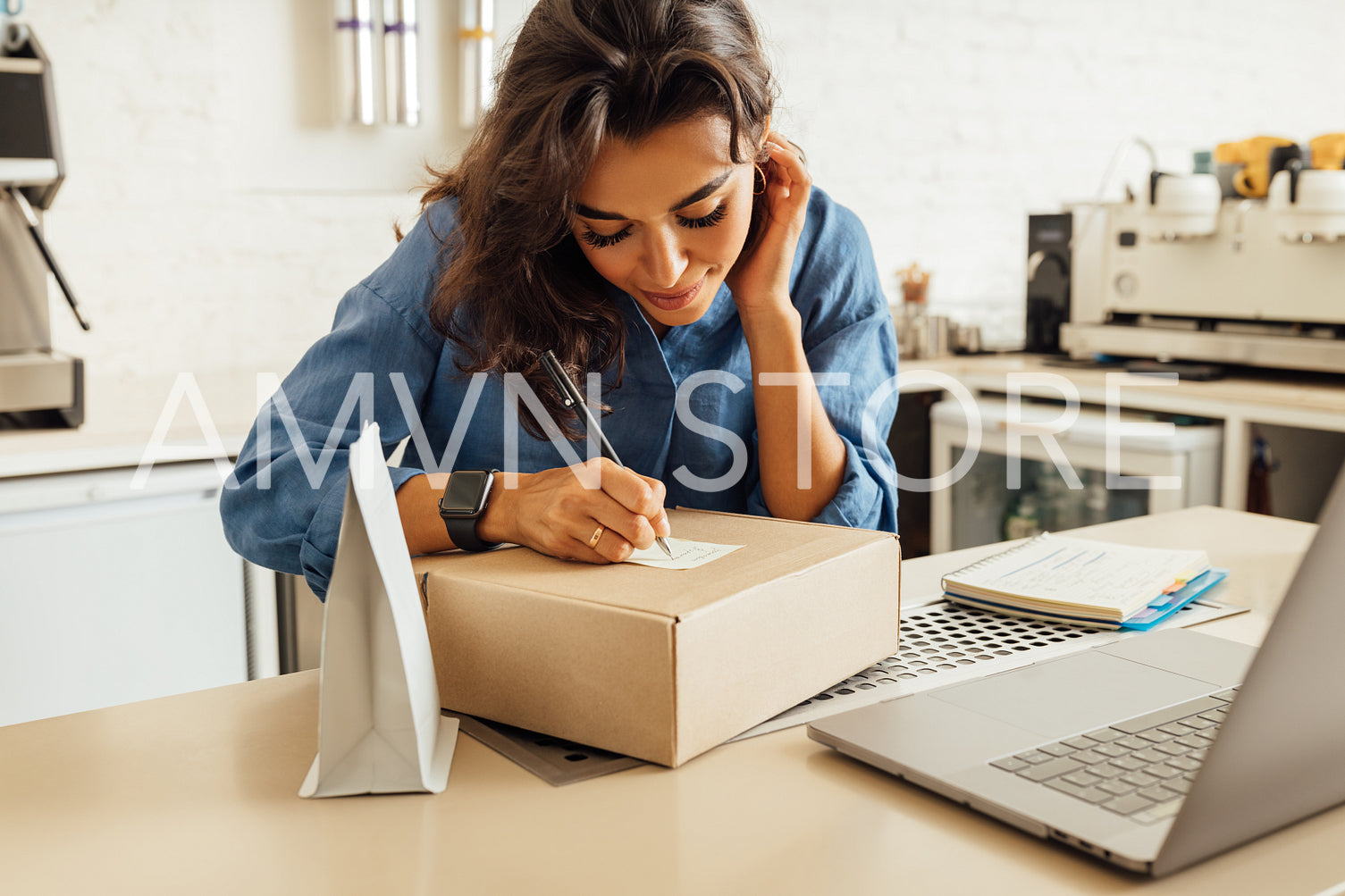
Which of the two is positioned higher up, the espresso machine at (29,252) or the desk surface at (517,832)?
the espresso machine at (29,252)

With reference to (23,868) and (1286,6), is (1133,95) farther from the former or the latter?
(23,868)

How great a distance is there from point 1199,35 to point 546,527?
3.73 meters

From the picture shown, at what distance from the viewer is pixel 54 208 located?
2270mm

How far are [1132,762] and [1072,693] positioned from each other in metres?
0.12

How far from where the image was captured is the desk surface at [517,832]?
0.57m

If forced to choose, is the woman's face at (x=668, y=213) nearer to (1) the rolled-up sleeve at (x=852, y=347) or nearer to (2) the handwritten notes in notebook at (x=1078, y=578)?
(1) the rolled-up sleeve at (x=852, y=347)

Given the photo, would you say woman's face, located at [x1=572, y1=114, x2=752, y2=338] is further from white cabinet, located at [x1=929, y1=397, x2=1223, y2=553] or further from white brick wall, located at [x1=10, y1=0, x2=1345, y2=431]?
white cabinet, located at [x1=929, y1=397, x2=1223, y2=553]

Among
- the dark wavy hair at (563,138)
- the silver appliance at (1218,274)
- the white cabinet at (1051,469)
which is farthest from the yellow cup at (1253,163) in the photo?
the dark wavy hair at (563,138)

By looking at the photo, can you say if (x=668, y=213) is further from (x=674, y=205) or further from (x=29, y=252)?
(x=29, y=252)

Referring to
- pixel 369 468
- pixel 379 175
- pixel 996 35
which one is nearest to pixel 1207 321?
pixel 996 35

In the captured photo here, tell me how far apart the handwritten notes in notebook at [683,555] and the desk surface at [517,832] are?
13 centimetres

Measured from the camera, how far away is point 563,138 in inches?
36.2

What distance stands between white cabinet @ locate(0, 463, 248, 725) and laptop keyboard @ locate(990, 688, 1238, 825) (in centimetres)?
160

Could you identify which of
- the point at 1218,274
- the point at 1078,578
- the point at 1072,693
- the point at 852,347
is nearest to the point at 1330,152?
the point at 1218,274
